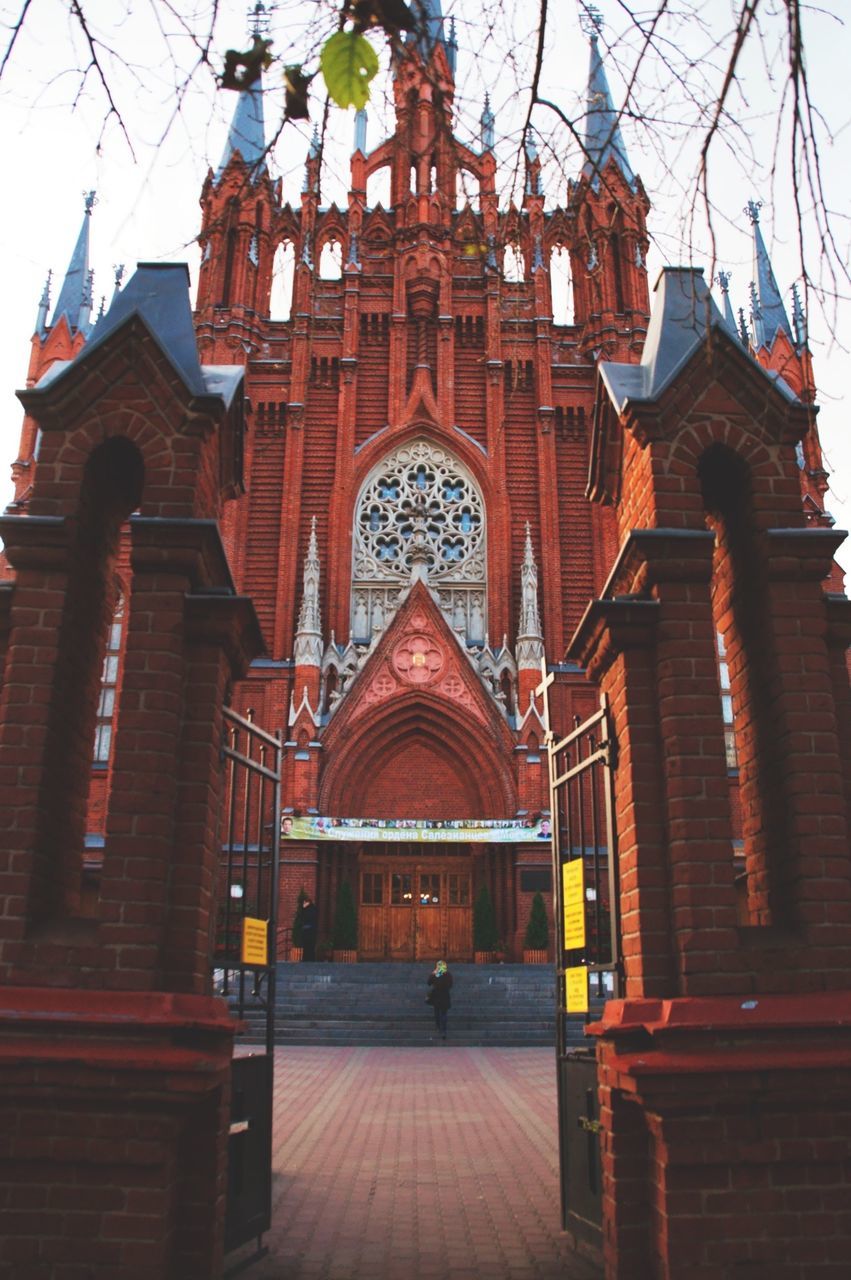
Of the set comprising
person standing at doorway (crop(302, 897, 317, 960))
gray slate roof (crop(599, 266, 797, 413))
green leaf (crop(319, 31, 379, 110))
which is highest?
gray slate roof (crop(599, 266, 797, 413))

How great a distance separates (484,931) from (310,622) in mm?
8176

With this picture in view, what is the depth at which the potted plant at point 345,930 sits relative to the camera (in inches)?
858

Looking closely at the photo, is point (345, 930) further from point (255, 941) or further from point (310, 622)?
point (255, 941)

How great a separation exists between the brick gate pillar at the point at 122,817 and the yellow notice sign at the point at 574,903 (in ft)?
6.35

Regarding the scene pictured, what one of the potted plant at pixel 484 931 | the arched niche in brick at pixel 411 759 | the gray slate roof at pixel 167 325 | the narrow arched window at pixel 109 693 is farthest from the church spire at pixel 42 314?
the gray slate roof at pixel 167 325

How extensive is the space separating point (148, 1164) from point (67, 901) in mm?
1411

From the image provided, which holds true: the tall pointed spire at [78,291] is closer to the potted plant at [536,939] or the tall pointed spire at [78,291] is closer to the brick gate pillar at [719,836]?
the potted plant at [536,939]

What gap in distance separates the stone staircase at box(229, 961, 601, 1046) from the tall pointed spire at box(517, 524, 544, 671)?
717 centimetres

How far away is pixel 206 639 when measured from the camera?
499 cm

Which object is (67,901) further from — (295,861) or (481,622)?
(481,622)

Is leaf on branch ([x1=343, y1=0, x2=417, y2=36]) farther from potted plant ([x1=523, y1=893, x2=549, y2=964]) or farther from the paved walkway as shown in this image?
potted plant ([x1=523, y1=893, x2=549, y2=964])

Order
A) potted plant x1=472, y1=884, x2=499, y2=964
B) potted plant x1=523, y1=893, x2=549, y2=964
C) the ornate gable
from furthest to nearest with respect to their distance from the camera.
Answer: the ornate gable, potted plant x1=472, y1=884, x2=499, y2=964, potted plant x1=523, y1=893, x2=549, y2=964

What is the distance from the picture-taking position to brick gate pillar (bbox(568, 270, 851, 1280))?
13.5ft

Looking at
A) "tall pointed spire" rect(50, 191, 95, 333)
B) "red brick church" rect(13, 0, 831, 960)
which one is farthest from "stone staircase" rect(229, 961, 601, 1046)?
"tall pointed spire" rect(50, 191, 95, 333)
